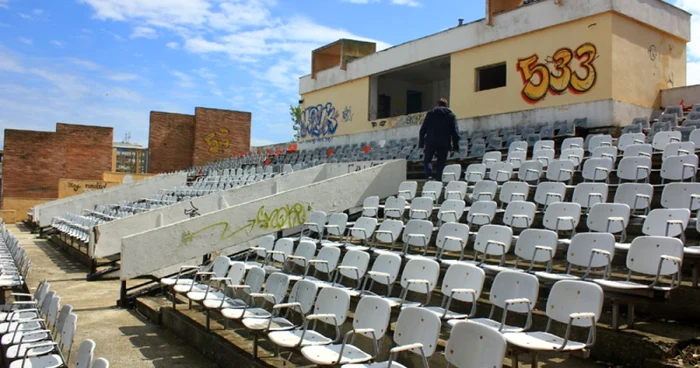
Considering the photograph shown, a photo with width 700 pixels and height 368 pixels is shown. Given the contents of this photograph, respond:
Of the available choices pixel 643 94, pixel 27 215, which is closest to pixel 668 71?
pixel 643 94

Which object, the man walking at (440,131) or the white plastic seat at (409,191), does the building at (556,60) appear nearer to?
the man walking at (440,131)

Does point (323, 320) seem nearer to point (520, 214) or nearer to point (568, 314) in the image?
point (568, 314)

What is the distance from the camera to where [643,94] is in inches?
544

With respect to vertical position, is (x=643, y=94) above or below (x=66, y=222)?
above

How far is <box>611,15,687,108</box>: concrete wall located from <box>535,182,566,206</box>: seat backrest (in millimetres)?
7203

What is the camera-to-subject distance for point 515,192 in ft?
25.0

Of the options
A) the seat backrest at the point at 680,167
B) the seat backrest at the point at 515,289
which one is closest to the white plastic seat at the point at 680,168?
the seat backrest at the point at 680,167

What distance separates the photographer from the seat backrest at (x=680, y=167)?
663 cm

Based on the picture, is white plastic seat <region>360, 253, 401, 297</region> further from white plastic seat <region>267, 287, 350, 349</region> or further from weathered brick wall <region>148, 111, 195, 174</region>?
weathered brick wall <region>148, 111, 195, 174</region>

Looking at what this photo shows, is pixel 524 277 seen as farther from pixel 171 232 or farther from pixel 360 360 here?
pixel 171 232

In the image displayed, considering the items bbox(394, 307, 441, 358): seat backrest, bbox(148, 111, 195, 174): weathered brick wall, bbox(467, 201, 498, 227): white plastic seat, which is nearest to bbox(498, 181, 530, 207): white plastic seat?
bbox(467, 201, 498, 227): white plastic seat

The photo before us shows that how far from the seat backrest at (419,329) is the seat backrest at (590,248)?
6.11 ft

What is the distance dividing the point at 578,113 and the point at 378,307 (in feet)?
37.0

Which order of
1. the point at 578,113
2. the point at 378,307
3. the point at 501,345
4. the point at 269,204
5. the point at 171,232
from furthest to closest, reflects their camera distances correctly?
the point at 578,113, the point at 269,204, the point at 171,232, the point at 378,307, the point at 501,345
